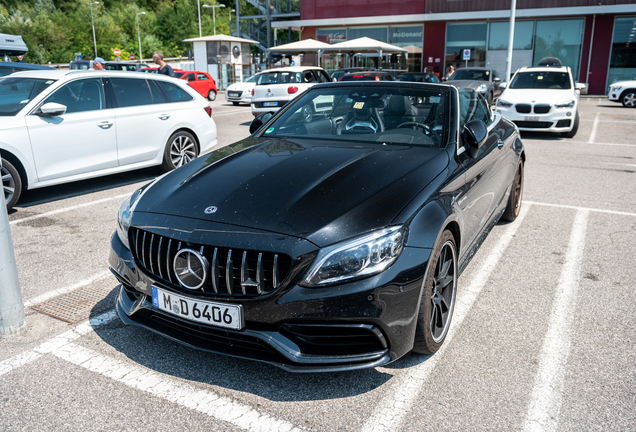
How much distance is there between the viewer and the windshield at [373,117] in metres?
3.86

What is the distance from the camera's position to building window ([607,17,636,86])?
30297 mm

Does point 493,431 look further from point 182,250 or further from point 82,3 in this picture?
point 82,3

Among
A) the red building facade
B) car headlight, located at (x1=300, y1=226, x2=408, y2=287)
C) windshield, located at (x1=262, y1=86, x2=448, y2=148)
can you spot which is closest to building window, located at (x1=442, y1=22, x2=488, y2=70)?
the red building facade

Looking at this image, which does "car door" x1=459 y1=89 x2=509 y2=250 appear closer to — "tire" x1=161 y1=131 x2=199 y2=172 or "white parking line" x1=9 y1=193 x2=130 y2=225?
"white parking line" x1=9 y1=193 x2=130 y2=225

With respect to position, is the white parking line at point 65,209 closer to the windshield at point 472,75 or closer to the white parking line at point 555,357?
the white parking line at point 555,357

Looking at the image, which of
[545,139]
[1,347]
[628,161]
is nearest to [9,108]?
[1,347]

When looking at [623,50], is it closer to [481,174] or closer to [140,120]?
[140,120]

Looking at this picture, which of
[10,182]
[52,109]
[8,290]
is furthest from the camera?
[52,109]

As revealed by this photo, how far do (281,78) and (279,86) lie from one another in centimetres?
85

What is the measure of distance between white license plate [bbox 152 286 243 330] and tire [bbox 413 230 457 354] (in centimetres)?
95

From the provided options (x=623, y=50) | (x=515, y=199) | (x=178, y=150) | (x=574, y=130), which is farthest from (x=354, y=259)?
(x=623, y=50)

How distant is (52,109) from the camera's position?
6102 mm

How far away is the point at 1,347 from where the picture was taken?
3164 mm

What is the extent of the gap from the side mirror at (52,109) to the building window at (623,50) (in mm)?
32667
